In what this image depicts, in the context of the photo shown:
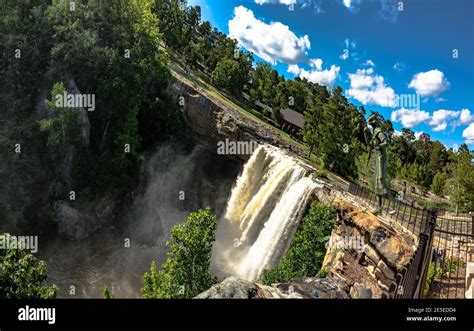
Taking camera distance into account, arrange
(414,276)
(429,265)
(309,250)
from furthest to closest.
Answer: (309,250), (429,265), (414,276)

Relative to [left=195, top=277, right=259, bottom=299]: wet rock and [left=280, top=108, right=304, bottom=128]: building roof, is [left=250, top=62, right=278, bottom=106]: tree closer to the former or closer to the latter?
[left=280, top=108, right=304, bottom=128]: building roof

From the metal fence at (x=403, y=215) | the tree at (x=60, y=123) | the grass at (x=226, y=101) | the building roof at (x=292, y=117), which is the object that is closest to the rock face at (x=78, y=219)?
the tree at (x=60, y=123)

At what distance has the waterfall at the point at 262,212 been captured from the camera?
2405cm

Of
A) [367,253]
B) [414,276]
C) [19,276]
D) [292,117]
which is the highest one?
[292,117]

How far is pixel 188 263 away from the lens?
16.4 m

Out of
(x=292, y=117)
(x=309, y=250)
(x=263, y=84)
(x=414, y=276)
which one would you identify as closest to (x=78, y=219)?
(x=309, y=250)

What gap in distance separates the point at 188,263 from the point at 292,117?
53.3 meters

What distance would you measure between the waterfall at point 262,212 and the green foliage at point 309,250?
6.05 feet

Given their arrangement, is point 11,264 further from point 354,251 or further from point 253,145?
point 253,145

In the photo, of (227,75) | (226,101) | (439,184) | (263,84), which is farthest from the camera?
(263,84)

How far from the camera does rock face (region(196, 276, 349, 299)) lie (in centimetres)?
895

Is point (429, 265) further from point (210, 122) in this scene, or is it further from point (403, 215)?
point (210, 122)

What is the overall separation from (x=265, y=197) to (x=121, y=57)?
Result: 1705cm
